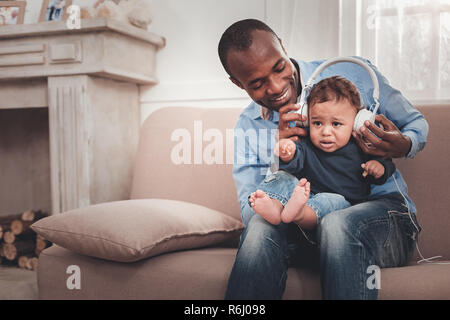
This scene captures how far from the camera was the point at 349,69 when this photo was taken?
4.36 feet

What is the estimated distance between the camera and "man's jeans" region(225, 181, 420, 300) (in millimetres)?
910

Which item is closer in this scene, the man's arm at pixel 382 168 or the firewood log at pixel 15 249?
the man's arm at pixel 382 168

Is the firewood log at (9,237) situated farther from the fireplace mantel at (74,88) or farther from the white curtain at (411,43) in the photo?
the white curtain at (411,43)

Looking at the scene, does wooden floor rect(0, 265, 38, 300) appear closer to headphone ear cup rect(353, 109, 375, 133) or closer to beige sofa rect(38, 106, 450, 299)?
beige sofa rect(38, 106, 450, 299)

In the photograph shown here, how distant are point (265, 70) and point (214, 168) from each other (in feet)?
1.84

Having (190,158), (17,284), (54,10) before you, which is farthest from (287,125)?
(54,10)

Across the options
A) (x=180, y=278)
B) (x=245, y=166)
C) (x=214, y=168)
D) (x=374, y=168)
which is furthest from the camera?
(x=214, y=168)

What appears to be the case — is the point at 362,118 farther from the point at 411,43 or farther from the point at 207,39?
the point at 207,39

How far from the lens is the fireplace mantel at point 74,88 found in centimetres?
175

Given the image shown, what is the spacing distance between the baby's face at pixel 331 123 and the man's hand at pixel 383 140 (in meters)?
0.03

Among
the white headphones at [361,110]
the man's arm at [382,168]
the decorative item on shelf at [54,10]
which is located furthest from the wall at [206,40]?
the man's arm at [382,168]

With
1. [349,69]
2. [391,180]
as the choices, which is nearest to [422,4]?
[349,69]

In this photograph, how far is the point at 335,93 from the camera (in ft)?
3.51
